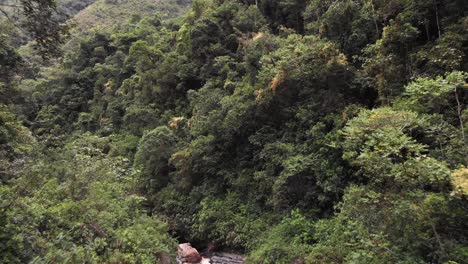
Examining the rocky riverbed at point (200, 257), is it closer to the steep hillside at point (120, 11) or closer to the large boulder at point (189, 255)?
the large boulder at point (189, 255)

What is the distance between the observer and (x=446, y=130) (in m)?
8.40

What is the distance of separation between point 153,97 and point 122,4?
1313 inches

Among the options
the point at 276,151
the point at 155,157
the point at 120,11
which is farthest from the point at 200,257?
the point at 120,11

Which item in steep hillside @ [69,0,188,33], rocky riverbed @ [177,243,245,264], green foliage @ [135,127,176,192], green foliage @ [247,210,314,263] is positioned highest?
steep hillside @ [69,0,188,33]

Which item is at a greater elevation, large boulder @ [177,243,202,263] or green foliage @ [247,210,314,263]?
green foliage @ [247,210,314,263]

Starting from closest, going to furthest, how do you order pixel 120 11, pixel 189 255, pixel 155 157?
pixel 189 255 → pixel 155 157 → pixel 120 11

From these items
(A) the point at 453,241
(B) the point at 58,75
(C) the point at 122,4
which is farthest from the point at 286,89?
(C) the point at 122,4

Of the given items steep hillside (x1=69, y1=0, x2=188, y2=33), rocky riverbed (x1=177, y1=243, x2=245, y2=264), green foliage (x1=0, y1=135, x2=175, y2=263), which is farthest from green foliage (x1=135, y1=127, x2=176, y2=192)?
steep hillside (x1=69, y1=0, x2=188, y2=33)

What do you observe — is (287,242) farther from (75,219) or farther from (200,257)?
(75,219)

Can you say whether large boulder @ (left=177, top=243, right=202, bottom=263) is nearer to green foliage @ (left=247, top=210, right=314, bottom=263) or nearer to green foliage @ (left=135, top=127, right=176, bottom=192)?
green foliage @ (left=247, top=210, right=314, bottom=263)

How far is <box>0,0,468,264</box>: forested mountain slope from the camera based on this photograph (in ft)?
24.6

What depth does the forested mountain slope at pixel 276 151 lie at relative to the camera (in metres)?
7.50

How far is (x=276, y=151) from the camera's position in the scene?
46.6 feet

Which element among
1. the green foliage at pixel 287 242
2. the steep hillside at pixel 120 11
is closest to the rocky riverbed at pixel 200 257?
the green foliage at pixel 287 242
